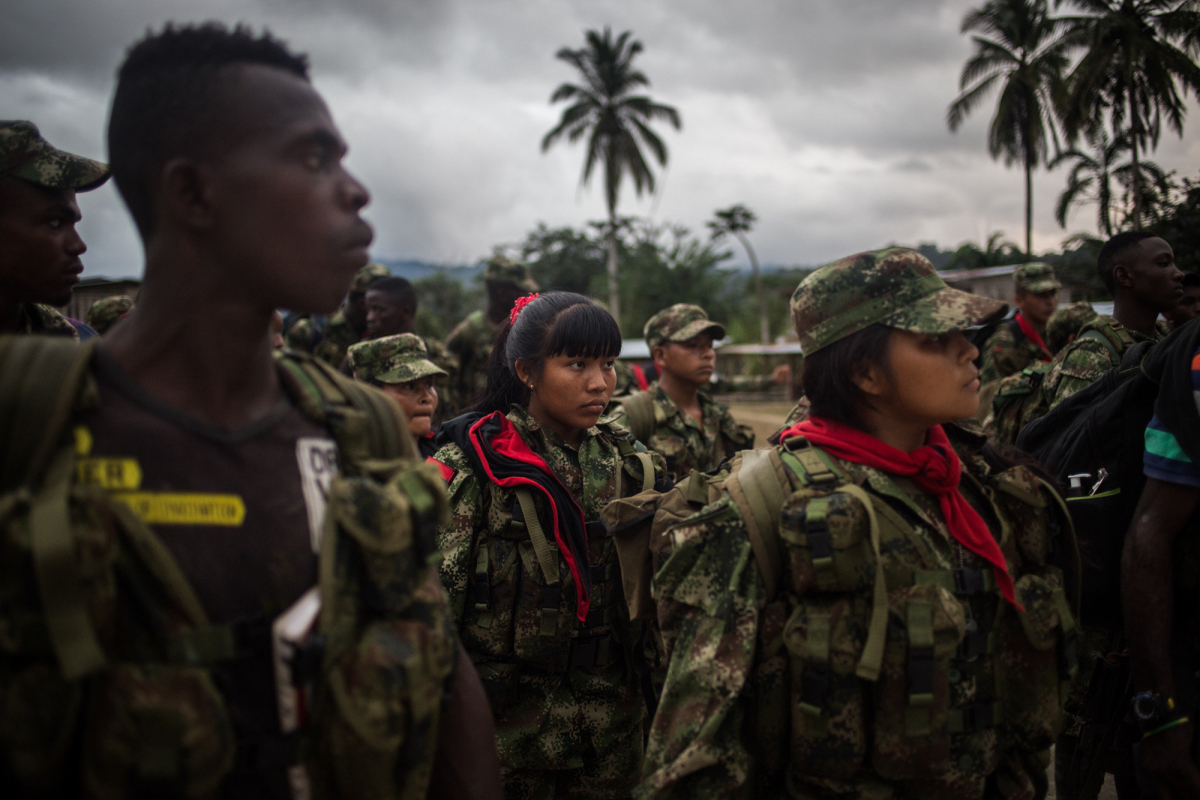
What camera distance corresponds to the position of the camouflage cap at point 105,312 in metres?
4.52

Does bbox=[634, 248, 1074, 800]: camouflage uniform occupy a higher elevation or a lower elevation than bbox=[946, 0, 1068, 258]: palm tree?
lower

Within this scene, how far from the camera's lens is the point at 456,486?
2.79 meters

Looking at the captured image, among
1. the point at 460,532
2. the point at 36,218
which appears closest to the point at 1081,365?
the point at 460,532

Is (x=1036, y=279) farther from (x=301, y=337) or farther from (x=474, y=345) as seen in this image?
(x=301, y=337)

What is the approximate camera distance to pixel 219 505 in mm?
1258

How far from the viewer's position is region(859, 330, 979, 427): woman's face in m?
1.94

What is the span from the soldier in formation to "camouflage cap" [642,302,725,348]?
2.03 meters

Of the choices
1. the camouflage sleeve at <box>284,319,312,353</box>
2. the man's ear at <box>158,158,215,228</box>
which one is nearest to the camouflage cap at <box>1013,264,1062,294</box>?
the camouflage sleeve at <box>284,319,312,353</box>

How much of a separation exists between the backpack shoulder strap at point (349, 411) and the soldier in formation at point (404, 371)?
8.05ft

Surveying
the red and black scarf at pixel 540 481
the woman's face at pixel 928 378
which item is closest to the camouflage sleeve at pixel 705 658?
the woman's face at pixel 928 378

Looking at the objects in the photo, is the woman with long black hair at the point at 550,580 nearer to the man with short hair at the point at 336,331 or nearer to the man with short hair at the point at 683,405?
the man with short hair at the point at 683,405

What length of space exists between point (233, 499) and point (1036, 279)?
779 centimetres

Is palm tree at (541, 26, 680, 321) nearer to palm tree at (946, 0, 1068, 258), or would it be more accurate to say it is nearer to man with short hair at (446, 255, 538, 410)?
palm tree at (946, 0, 1068, 258)

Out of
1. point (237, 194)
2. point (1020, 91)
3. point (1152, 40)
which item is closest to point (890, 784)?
point (237, 194)
